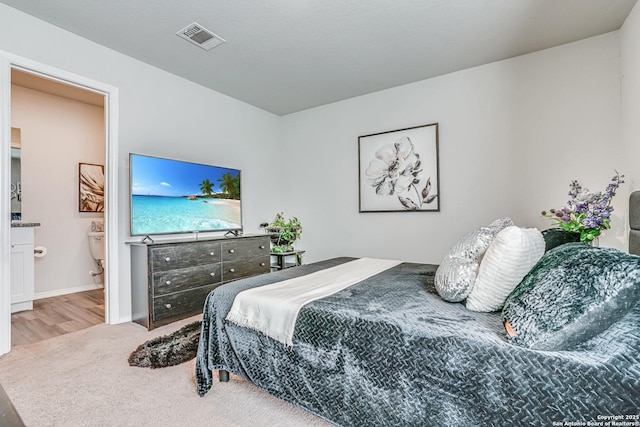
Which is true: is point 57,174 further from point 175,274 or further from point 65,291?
point 175,274

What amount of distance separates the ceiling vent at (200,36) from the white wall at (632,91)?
11.0ft

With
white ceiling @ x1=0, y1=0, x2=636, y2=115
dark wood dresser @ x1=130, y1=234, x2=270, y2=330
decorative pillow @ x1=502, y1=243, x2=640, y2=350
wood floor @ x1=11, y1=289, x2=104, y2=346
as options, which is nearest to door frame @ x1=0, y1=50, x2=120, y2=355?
dark wood dresser @ x1=130, y1=234, x2=270, y2=330

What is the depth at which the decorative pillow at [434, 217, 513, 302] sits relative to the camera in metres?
1.48

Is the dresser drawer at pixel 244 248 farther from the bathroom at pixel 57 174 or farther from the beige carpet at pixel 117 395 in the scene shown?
the bathroom at pixel 57 174

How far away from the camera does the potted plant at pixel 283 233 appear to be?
444cm

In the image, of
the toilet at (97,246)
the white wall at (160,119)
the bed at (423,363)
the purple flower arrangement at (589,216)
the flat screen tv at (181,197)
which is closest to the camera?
the bed at (423,363)

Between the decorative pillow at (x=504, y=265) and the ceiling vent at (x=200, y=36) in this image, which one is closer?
the decorative pillow at (x=504, y=265)

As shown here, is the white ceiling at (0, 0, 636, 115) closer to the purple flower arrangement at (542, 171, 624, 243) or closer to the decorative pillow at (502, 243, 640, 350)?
the purple flower arrangement at (542, 171, 624, 243)

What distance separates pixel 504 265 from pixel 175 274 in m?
2.78

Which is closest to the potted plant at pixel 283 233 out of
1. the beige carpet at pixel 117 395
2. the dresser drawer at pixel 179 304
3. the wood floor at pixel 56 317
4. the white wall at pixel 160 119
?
the white wall at pixel 160 119

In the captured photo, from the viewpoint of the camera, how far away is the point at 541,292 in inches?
43.8

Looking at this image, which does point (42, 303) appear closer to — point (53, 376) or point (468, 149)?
point (53, 376)

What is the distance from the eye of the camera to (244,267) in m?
3.63

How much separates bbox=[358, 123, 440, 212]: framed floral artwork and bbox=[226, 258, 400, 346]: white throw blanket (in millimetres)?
1945
